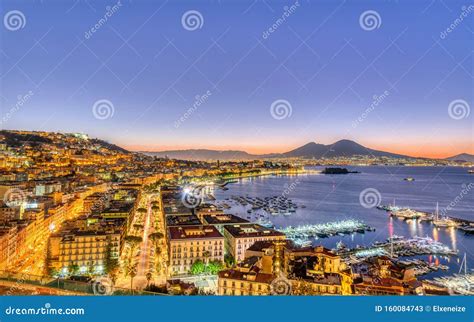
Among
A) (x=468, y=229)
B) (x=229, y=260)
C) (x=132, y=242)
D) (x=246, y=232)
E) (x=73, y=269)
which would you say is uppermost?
(x=246, y=232)

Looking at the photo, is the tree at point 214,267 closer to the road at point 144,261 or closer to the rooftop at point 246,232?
the rooftop at point 246,232

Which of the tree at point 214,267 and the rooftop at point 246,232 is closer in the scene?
the tree at point 214,267

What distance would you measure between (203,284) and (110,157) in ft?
76.1

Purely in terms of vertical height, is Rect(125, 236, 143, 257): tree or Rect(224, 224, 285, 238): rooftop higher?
Rect(224, 224, 285, 238): rooftop

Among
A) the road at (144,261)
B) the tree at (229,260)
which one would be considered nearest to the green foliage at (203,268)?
the tree at (229,260)

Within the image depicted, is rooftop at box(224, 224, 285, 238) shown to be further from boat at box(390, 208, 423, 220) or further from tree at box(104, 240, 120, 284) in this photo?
boat at box(390, 208, 423, 220)

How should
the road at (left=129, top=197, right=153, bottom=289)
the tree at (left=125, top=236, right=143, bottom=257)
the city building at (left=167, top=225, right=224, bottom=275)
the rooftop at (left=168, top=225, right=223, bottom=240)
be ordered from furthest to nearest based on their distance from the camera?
1. the tree at (left=125, top=236, right=143, bottom=257)
2. the rooftop at (left=168, top=225, right=223, bottom=240)
3. the city building at (left=167, top=225, right=224, bottom=275)
4. the road at (left=129, top=197, right=153, bottom=289)

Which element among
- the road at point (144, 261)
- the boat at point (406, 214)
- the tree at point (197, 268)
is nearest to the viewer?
the road at point (144, 261)

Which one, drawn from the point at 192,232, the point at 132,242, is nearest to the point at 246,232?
the point at 192,232

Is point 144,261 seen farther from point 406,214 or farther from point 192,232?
point 406,214

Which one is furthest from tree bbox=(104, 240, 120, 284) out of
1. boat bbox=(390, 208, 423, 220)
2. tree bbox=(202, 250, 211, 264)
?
boat bbox=(390, 208, 423, 220)

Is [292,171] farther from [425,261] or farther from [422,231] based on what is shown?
[425,261]

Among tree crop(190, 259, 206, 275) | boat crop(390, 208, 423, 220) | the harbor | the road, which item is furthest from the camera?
boat crop(390, 208, 423, 220)

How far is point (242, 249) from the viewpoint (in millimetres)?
6586
